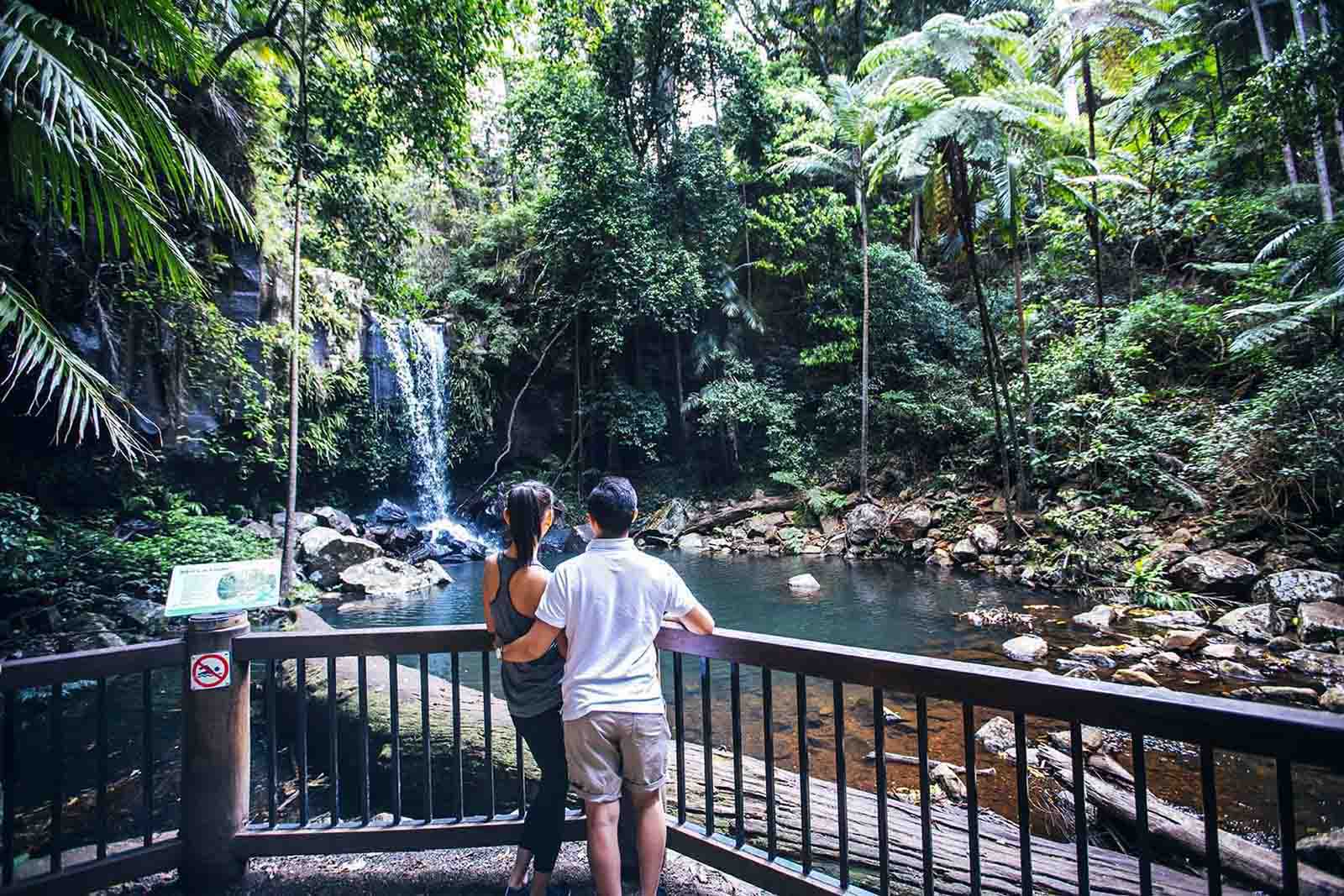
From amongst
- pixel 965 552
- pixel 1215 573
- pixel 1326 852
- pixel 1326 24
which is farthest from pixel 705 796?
pixel 1326 24

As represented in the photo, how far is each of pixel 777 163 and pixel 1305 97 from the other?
1080 cm

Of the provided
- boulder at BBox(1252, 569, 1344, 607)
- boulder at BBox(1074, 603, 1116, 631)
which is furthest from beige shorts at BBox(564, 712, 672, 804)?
boulder at BBox(1252, 569, 1344, 607)

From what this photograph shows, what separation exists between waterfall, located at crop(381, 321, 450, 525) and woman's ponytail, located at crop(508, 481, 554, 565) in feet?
49.7

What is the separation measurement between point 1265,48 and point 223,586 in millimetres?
18305

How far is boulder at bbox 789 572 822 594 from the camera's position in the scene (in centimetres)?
1066

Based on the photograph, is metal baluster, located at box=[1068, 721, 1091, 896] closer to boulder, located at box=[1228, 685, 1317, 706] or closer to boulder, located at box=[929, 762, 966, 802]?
boulder, located at box=[929, 762, 966, 802]

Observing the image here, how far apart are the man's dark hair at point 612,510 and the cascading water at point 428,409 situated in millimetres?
14593

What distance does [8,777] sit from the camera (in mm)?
2182

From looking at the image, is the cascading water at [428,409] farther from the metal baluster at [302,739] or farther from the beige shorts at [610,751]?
the beige shorts at [610,751]

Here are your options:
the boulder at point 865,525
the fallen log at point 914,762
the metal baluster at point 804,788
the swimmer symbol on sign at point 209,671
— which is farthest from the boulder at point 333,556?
the metal baluster at point 804,788

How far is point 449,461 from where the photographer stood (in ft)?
58.3

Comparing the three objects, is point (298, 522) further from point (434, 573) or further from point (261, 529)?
point (434, 573)

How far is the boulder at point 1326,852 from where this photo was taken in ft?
8.82

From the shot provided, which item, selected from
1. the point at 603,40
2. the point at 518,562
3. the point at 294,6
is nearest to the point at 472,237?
the point at 603,40
